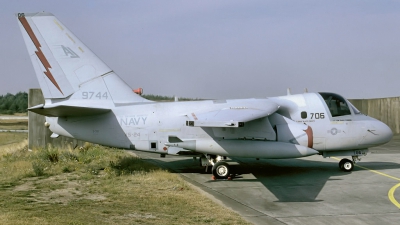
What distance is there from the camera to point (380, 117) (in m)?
36.2

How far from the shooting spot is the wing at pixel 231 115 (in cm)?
1321

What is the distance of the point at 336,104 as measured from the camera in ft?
53.3

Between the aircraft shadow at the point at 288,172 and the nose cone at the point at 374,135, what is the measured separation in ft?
4.23

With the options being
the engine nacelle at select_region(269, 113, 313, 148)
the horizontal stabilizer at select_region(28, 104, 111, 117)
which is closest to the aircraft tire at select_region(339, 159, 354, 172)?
the engine nacelle at select_region(269, 113, 313, 148)

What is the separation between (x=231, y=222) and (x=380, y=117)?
30506 mm

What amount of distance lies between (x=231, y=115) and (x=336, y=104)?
4.56 meters

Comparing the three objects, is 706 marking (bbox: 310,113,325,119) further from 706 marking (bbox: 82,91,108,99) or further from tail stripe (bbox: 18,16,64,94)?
tail stripe (bbox: 18,16,64,94)

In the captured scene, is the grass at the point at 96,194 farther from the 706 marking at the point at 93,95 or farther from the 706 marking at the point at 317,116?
the 706 marking at the point at 317,116

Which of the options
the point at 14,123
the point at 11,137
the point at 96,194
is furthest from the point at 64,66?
the point at 14,123

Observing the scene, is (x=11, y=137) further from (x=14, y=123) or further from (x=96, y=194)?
(x=96, y=194)

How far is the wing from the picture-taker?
43.3 feet

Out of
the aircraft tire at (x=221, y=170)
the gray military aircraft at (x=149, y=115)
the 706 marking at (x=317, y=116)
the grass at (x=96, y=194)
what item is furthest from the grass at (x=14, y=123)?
the 706 marking at (x=317, y=116)

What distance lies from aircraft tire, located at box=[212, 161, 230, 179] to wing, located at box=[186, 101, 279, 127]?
5.99 ft

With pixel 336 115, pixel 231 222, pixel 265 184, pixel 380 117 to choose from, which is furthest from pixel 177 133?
pixel 380 117
